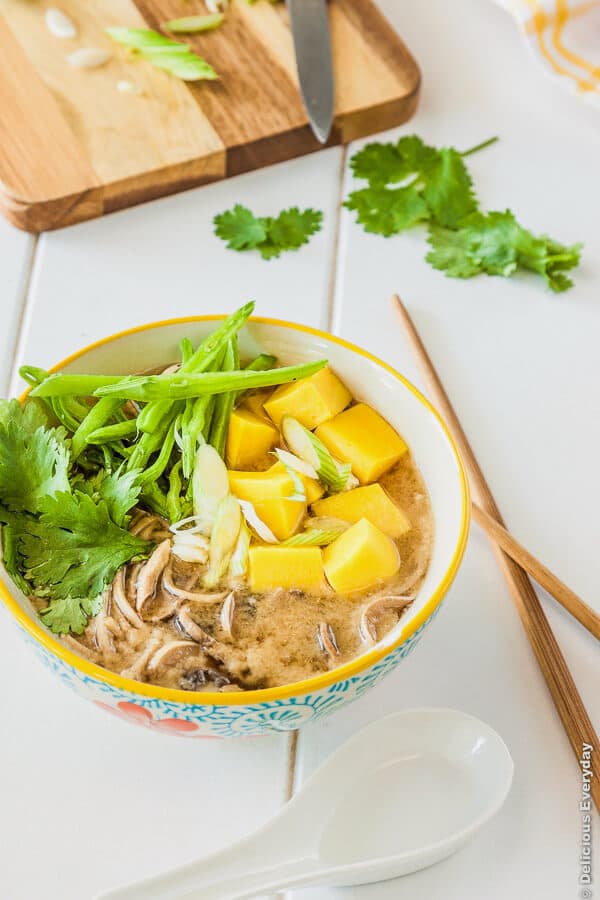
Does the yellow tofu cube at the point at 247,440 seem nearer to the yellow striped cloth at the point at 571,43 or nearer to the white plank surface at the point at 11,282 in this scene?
the white plank surface at the point at 11,282

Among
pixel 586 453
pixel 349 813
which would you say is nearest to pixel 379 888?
pixel 349 813

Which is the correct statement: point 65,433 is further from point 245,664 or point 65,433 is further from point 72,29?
point 72,29

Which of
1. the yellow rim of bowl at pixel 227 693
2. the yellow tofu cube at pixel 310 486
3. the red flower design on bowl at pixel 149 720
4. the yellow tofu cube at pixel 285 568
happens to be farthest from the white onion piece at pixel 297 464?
the red flower design on bowl at pixel 149 720

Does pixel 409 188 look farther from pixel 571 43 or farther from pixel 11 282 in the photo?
pixel 11 282

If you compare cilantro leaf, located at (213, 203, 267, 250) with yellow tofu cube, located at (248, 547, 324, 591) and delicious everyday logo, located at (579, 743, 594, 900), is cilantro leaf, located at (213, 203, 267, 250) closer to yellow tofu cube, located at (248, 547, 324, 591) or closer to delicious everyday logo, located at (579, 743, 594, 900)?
yellow tofu cube, located at (248, 547, 324, 591)

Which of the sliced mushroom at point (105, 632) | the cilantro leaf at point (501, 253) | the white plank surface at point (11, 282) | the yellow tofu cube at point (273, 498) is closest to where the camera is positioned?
the sliced mushroom at point (105, 632)

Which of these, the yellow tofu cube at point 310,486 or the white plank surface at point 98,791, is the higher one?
the yellow tofu cube at point 310,486
